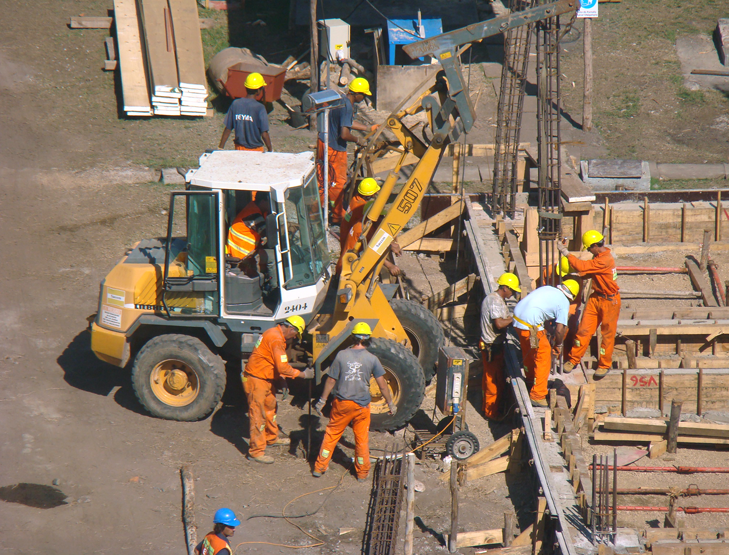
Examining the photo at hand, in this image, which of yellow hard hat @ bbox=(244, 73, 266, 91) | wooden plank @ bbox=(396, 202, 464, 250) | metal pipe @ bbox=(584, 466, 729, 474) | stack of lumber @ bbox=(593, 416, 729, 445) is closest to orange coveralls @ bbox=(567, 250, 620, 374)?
stack of lumber @ bbox=(593, 416, 729, 445)

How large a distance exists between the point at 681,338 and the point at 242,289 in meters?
6.32

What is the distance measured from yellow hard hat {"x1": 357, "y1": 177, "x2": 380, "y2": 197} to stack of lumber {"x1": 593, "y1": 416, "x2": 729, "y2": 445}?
162 inches

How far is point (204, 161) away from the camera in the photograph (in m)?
8.16

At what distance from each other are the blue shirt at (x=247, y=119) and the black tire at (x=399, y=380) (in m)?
4.07

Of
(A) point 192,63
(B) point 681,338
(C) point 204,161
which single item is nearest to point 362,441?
(C) point 204,161

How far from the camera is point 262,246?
8109 millimetres

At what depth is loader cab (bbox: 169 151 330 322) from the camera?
768cm

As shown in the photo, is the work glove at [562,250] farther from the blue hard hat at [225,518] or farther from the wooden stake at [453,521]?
the blue hard hat at [225,518]

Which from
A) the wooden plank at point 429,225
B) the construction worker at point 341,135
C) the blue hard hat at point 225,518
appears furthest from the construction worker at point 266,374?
the wooden plank at point 429,225

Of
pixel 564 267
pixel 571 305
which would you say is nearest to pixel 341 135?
pixel 564 267

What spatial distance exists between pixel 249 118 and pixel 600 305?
539 centimetres

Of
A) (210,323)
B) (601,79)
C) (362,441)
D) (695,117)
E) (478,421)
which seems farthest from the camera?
(601,79)

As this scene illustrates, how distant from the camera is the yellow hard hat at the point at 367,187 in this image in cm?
994

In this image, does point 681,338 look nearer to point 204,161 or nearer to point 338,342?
point 338,342
